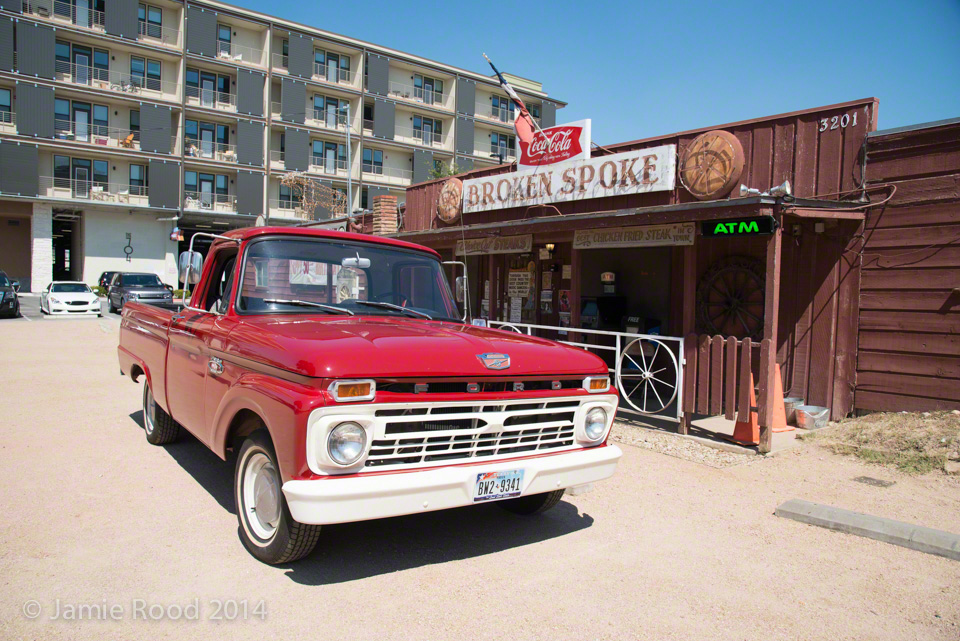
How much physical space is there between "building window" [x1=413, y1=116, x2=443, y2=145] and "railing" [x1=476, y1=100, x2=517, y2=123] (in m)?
3.92

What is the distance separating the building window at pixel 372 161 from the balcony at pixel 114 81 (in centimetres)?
1240

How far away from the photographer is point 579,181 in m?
10.5

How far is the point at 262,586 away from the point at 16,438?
4737 mm

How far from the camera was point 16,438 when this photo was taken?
6.75 metres

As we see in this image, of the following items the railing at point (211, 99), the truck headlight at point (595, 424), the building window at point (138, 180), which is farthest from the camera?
the railing at point (211, 99)

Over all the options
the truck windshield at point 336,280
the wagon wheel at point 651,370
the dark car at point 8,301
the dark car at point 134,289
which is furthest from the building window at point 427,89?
the truck windshield at point 336,280

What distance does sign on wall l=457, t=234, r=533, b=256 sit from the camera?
11039mm

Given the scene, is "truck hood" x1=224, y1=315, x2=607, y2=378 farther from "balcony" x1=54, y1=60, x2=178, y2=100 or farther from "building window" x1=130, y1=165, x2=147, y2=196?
"balcony" x1=54, y1=60, x2=178, y2=100

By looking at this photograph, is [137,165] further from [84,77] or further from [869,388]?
[869,388]

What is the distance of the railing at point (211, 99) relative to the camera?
Answer: 39156 mm

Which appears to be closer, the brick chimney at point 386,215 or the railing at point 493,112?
the brick chimney at point 386,215

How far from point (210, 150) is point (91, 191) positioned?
700 cm

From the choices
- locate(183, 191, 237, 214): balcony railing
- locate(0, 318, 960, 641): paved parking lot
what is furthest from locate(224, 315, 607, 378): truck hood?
locate(183, 191, 237, 214): balcony railing

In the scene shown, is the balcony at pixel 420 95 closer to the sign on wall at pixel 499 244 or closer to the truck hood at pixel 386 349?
the sign on wall at pixel 499 244
